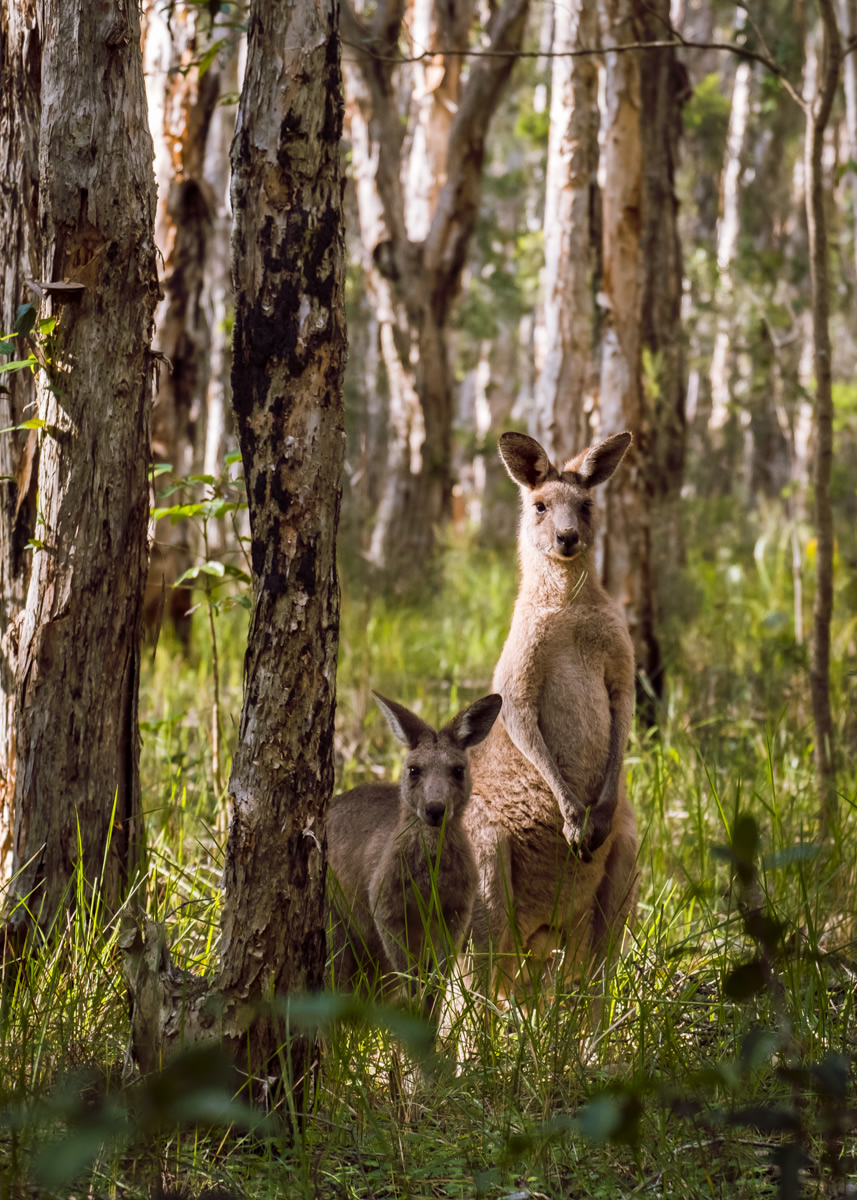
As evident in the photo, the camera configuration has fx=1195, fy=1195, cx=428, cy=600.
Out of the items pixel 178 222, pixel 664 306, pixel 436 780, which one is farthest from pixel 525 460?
pixel 664 306

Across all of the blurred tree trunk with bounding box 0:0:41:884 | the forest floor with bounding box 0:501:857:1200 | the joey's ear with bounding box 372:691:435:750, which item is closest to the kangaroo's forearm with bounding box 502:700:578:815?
the joey's ear with bounding box 372:691:435:750

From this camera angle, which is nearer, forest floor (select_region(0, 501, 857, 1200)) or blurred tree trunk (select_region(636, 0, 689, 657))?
forest floor (select_region(0, 501, 857, 1200))

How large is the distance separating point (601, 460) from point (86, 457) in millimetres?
1941

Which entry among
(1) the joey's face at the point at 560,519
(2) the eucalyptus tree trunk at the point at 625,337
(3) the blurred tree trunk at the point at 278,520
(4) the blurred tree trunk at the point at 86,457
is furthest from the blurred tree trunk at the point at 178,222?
(3) the blurred tree trunk at the point at 278,520

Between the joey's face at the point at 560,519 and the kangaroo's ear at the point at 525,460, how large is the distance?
5 centimetres

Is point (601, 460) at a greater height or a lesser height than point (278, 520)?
greater

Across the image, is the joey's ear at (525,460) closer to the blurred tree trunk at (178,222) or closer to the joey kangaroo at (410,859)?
the joey kangaroo at (410,859)

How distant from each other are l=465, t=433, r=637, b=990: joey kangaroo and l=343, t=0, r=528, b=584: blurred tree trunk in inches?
289

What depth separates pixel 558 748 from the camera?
14.7 ft

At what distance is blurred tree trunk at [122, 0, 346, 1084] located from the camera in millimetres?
2938

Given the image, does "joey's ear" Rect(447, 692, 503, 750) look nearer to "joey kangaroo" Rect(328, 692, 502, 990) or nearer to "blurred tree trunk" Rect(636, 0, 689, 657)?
"joey kangaroo" Rect(328, 692, 502, 990)

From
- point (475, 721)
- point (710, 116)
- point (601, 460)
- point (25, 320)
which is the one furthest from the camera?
point (710, 116)

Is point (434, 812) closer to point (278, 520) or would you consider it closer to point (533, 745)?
point (533, 745)

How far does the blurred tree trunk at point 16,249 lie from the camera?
4.04 metres
